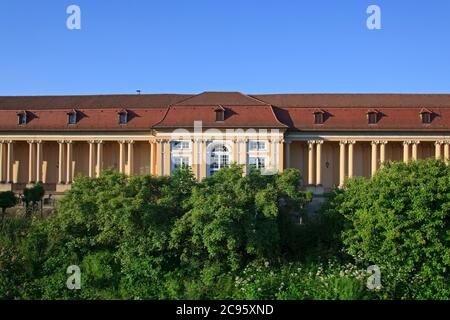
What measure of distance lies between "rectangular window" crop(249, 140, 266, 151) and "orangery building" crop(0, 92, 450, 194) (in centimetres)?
8

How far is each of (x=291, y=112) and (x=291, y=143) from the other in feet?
10.2

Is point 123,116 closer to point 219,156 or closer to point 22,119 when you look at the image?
point 22,119

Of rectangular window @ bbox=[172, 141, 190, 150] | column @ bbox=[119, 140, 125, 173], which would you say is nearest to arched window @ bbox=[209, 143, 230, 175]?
→ rectangular window @ bbox=[172, 141, 190, 150]

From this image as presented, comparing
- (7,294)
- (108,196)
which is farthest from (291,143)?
(7,294)

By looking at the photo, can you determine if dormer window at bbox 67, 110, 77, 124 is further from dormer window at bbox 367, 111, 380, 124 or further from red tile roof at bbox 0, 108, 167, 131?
dormer window at bbox 367, 111, 380, 124

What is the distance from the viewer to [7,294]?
1544 centimetres

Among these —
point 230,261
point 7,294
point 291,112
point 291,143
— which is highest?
point 291,112

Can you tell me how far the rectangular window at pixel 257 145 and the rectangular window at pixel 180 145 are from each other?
5126mm

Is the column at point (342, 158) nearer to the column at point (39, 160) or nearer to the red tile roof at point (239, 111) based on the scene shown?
the red tile roof at point (239, 111)

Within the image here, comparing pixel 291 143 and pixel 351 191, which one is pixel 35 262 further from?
pixel 291 143

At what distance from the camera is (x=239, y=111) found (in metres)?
36.8

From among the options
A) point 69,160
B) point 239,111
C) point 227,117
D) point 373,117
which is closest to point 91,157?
point 69,160

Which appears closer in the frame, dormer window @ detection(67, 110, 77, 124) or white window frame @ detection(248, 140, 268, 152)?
white window frame @ detection(248, 140, 268, 152)

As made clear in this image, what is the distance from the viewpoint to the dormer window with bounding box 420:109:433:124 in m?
37.8
